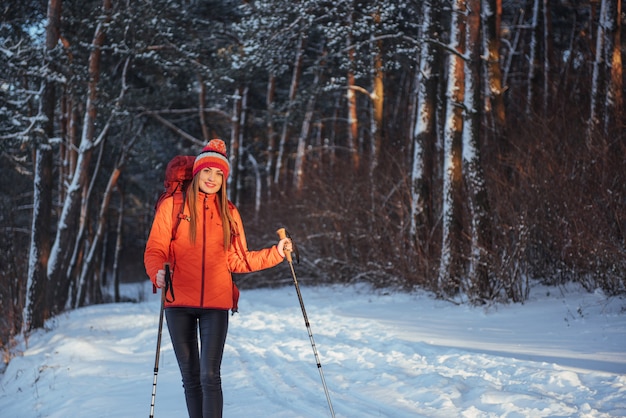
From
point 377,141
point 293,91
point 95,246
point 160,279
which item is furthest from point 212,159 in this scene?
point 95,246

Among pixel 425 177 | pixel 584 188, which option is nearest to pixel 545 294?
pixel 584 188

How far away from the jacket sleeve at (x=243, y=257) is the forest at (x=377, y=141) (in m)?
5.77

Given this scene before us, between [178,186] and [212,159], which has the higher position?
[212,159]

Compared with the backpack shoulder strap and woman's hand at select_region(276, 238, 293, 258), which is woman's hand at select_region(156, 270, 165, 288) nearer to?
the backpack shoulder strap

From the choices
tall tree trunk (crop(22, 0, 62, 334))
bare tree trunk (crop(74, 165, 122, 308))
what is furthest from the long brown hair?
bare tree trunk (crop(74, 165, 122, 308))

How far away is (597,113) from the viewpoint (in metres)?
13.6

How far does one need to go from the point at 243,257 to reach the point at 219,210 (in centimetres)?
38

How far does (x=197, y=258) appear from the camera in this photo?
15.9 ft

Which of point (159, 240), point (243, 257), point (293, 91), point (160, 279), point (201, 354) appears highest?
point (293, 91)

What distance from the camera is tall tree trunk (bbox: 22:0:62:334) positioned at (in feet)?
45.9

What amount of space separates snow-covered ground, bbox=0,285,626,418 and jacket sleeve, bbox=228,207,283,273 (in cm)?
161

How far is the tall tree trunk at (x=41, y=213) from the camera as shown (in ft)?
45.9

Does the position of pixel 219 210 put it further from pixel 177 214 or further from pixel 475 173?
pixel 475 173

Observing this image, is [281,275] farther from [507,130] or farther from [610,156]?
[610,156]
